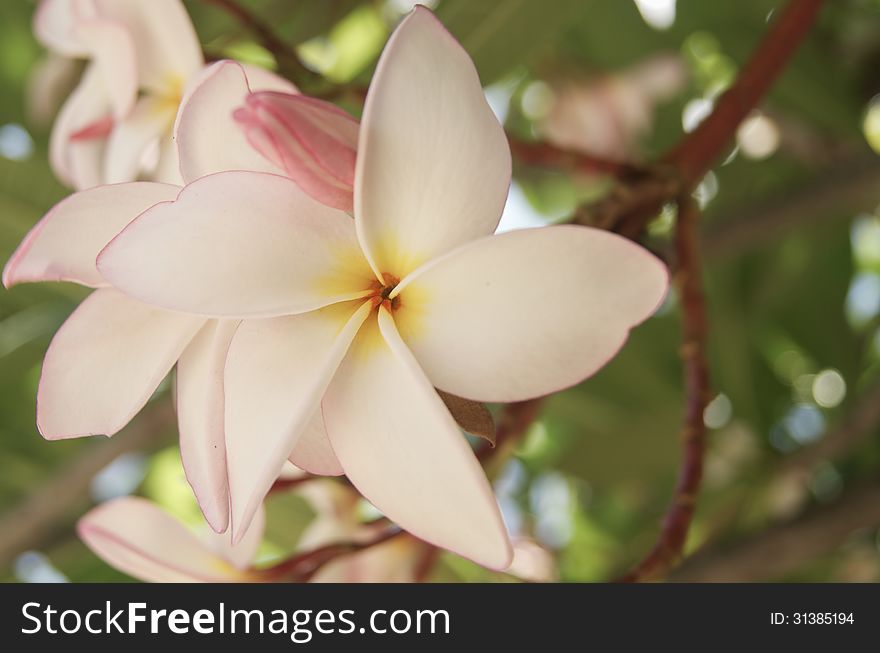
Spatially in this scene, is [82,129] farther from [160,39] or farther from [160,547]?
[160,547]

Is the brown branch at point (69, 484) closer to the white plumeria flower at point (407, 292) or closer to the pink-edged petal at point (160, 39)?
the pink-edged petal at point (160, 39)

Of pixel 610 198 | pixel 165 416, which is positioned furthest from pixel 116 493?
pixel 610 198

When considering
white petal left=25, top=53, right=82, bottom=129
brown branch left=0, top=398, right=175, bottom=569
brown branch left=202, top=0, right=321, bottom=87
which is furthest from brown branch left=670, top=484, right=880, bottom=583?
white petal left=25, top=53, right=82, bottom=129

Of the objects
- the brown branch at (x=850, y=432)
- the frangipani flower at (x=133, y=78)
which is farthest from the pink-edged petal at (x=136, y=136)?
the brown branch at (x=850, y=432)

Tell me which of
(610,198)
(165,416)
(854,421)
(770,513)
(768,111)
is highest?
(610,198)

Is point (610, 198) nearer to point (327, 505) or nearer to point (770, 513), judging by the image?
point (327, 505)
